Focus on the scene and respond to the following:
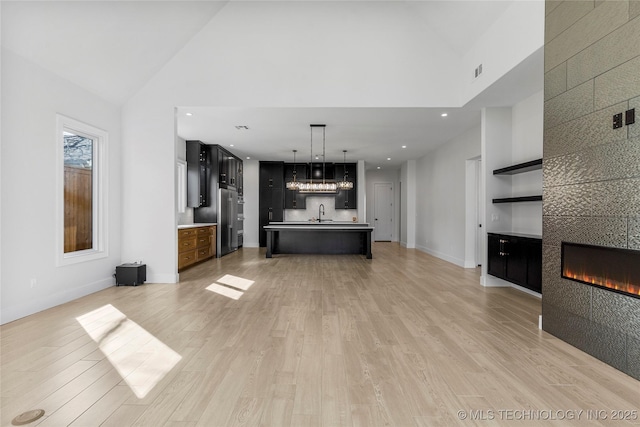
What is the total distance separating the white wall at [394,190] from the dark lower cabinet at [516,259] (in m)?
7.72

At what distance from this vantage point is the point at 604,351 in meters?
2.45

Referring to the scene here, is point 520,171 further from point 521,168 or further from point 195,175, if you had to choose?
point 195,175

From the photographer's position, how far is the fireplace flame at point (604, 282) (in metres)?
2.29

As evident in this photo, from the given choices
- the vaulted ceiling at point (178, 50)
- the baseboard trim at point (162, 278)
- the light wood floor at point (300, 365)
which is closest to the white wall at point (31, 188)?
the vaulted ceiling at point (178, 50)

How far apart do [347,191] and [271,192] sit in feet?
8.23

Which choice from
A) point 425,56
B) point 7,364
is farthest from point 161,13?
point 7,364

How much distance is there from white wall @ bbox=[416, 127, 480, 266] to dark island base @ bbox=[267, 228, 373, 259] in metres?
1.94

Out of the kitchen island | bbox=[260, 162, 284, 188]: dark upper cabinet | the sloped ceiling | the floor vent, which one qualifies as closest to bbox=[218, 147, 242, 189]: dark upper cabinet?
bbox=[260, 162, 284, 188]: dark upper cabinet

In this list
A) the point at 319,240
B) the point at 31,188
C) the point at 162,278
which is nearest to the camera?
the point at 31,188

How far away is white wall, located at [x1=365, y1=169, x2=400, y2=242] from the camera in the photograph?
42.0 ft

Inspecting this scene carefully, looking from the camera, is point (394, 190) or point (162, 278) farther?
point (394, 190)

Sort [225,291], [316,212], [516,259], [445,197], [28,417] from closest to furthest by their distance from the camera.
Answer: [28,417] → [516,259] → [225,291] → [445,197] → [316,212]

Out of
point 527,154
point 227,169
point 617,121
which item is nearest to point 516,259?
point 527,154

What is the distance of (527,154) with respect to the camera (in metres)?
4.71
